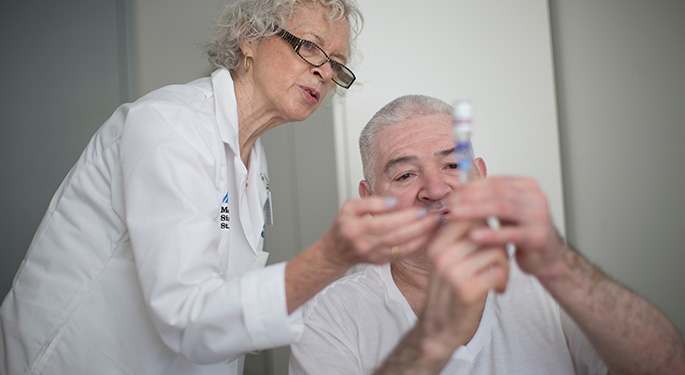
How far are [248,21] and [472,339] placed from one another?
1.00 metres

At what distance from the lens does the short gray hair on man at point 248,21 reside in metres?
1.39

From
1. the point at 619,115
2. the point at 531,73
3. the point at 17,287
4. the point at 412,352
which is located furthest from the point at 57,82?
the point at 619,115

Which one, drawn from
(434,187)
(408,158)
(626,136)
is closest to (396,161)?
(408,158)

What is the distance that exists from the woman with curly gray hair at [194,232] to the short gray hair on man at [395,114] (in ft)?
0.49

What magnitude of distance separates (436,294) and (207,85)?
892mm

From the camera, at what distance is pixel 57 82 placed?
1.89 meters

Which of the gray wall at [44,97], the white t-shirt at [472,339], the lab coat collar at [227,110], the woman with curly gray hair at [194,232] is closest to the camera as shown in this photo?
the woman with curly gray hair at [194,232]

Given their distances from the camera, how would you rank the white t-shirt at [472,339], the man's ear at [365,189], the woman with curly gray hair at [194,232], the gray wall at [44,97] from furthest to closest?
the gray wall at [44,97] < the man's ear at [365,189] < the white t-shirt at [472,339] < the woman with curly gray hair at [194,232]

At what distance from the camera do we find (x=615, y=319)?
92 cm

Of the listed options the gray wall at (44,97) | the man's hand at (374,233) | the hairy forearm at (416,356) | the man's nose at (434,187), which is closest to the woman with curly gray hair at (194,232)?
the man's hand at (374,233)

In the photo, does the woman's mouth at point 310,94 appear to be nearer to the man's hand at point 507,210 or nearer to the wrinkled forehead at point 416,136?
the wrinkled forehead at point 416,136

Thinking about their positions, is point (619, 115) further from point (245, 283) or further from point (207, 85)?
point (245, 283)

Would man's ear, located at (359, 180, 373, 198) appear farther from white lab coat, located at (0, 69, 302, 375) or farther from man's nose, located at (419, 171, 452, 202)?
white lab coat, located at (0, 69, 302, 375)

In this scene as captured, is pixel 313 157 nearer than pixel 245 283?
No
